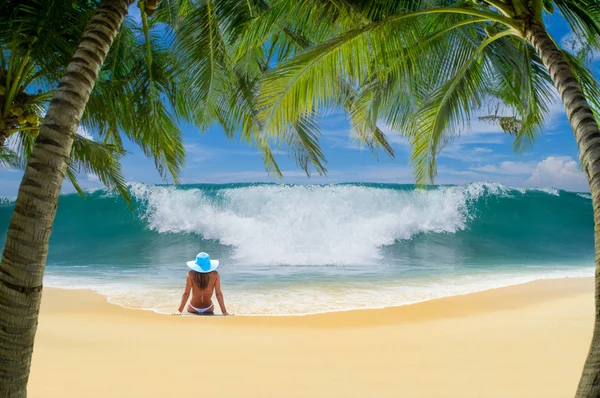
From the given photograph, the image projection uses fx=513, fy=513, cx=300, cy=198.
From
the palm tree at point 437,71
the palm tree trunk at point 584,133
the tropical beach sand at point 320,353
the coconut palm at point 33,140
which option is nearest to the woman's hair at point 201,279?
the tropical beach sand at point 320,353

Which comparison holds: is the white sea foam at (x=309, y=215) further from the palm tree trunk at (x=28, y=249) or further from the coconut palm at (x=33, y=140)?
the palm tree trunk at (x=28, y=249)

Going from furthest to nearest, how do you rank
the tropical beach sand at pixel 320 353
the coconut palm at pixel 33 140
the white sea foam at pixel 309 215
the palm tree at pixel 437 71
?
the white sea foam at pixel 309 215 < the coconut palm at pixel 33 140 < the tropical beach sand at pixel 320 353 < the palm tree at pixel 437 71

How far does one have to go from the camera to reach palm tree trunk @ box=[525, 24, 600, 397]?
7.54 feet

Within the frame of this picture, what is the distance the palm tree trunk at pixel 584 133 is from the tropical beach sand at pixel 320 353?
1.72 meters

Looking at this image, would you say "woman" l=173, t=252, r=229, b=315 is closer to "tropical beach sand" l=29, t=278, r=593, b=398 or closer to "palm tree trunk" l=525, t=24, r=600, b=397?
"tropical beach sand" l=29, t=278, r=593, b=398

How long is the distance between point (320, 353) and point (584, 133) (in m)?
3.38

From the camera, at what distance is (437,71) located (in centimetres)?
548

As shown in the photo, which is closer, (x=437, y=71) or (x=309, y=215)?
(x=437, y=71)

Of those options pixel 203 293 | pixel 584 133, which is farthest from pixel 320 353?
pixel 584 133

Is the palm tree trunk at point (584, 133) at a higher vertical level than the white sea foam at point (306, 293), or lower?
higher

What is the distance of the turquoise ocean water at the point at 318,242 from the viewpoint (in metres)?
11.3

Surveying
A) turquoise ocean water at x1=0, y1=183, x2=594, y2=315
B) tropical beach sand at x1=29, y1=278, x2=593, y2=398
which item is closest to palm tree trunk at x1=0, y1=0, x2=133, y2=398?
tropical beach sand at x1=29, y1=278, x2=593, y2=398

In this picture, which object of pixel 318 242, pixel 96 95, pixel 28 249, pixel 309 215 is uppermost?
pixel 96 95

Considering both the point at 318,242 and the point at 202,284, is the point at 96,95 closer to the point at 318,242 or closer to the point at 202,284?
the point at 202,284
